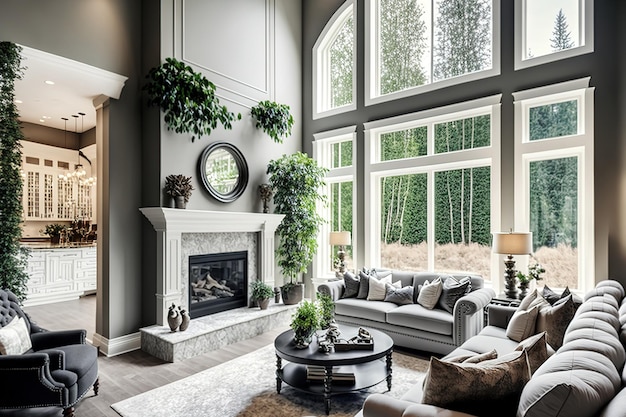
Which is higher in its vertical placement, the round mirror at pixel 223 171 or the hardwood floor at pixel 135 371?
the round mirror at pixel 223 171

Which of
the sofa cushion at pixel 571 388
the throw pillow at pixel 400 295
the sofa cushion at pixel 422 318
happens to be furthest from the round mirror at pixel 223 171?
the sofa cushion at pixel 571 388

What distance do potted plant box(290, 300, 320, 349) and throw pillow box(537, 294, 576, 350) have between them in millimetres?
1885

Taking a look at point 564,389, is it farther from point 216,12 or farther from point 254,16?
point 254,16

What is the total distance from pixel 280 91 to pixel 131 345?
4494mm

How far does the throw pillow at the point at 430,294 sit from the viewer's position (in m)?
4.31

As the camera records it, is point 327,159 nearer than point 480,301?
No

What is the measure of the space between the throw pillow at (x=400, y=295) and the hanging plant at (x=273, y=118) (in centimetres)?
307

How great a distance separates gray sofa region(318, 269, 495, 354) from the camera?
3812 mm

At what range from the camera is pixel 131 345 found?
446cm

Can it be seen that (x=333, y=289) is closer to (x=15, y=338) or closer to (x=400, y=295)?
(x=400, y=295)

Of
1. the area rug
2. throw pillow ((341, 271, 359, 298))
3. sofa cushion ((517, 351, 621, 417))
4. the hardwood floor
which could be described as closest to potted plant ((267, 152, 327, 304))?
throw pillow ((341, 271, 359, 298))

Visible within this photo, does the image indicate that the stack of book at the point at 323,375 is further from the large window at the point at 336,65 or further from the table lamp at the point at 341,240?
the large window at the point at 336,65

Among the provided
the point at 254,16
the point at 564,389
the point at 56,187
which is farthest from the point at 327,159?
the point at 56,187

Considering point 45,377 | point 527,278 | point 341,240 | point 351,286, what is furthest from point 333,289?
point 45,377
